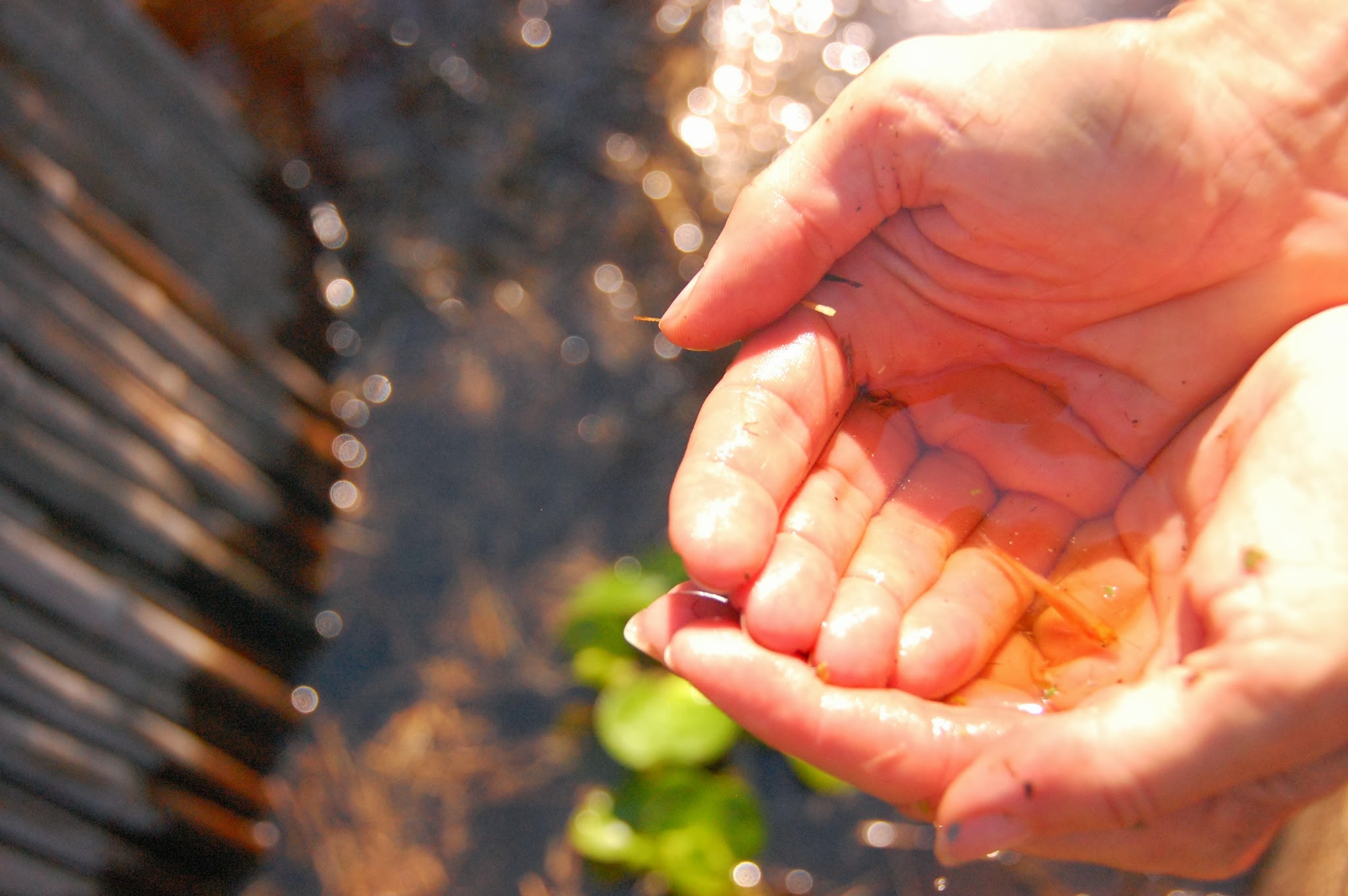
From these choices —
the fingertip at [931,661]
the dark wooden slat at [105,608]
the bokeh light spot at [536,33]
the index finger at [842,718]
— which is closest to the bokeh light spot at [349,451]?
the dark wooden slat at [105,608]

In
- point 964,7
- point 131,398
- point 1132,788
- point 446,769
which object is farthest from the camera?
point 964,7

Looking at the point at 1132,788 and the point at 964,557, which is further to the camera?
the point at 964,557

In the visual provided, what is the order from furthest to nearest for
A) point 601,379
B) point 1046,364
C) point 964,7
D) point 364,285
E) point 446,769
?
point 364,285, point 601,379, point 964,7, point 446,769, point 1046,364

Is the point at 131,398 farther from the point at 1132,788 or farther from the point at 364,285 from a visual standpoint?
the point at 1132,788

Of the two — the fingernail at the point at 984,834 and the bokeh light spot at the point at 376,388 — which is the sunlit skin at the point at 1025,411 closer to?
the fingernail at the point at 984,834

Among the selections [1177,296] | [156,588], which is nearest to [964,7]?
[1177,296]

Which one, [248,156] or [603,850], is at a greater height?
[248,156]

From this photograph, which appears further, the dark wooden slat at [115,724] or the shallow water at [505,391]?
the shallow water at [505,391]

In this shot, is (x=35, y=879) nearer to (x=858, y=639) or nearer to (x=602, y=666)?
(x=602, y=666)
